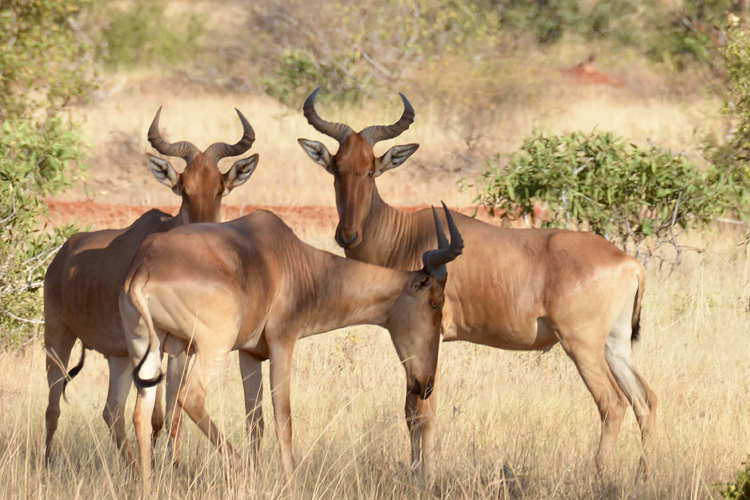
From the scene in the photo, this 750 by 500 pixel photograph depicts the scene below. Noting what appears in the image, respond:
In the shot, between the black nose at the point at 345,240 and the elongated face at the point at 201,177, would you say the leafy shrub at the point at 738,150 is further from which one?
the elongated face at the point at 201,177

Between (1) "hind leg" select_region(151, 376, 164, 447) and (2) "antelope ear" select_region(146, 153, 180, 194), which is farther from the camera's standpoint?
(2) "antelope ear" select_region(146, 153, 180, 194)

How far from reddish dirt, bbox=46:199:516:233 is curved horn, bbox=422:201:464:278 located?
26.7 feet

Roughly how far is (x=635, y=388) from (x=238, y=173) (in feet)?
10.0

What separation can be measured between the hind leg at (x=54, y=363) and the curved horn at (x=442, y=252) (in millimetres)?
2159

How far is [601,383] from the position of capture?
21.1 feet

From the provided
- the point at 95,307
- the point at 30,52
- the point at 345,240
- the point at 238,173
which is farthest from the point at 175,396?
the point at 30,52

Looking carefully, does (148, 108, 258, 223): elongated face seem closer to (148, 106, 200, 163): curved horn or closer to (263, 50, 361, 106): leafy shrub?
(148, 106, 200, 163): curved horn

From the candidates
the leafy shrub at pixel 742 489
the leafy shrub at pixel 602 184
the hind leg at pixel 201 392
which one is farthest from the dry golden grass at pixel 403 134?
the leafy shrub at pixel 742 489

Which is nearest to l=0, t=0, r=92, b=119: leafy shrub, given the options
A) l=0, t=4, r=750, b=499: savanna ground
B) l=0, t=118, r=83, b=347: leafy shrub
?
l=0, t=4, r=750, b=499: savanna ground

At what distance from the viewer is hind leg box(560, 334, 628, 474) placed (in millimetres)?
6359

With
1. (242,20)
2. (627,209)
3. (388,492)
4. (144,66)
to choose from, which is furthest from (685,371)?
(242,20)

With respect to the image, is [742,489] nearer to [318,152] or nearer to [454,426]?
[454,426]

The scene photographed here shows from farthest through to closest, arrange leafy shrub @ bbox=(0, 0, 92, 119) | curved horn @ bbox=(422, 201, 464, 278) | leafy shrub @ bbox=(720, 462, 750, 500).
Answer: leafy shrub @ bbox=(0, 0, 92, 119), curved horn @ bbox=(422, 201, 464, 278), leafy shrub @ bbox=(720, 462, 750, 500)

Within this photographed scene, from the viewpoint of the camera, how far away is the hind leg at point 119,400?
605 centimetres
